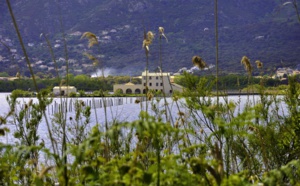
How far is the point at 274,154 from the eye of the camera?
4.25 metres

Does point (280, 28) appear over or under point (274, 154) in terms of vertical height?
over

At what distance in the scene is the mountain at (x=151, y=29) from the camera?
400ft

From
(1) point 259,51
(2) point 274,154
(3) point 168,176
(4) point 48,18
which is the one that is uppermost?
(4) point 48,18

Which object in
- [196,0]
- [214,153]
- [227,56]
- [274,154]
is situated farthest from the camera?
[196,0]

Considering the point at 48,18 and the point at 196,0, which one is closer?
the point at 48,18

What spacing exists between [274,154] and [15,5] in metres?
139

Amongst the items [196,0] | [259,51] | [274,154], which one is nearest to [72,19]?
[196,0]

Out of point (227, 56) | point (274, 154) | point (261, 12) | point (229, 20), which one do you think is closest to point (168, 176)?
point (274, 154)

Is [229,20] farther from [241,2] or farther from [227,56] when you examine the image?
[227,56]

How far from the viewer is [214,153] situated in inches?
58.8

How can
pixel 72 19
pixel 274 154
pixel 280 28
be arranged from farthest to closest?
pixel 72 19 → pixel 280 28 → pixel 274 154

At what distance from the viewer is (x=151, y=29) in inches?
5546

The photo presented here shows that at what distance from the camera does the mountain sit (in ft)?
400

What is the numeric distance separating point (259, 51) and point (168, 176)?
125 meters
